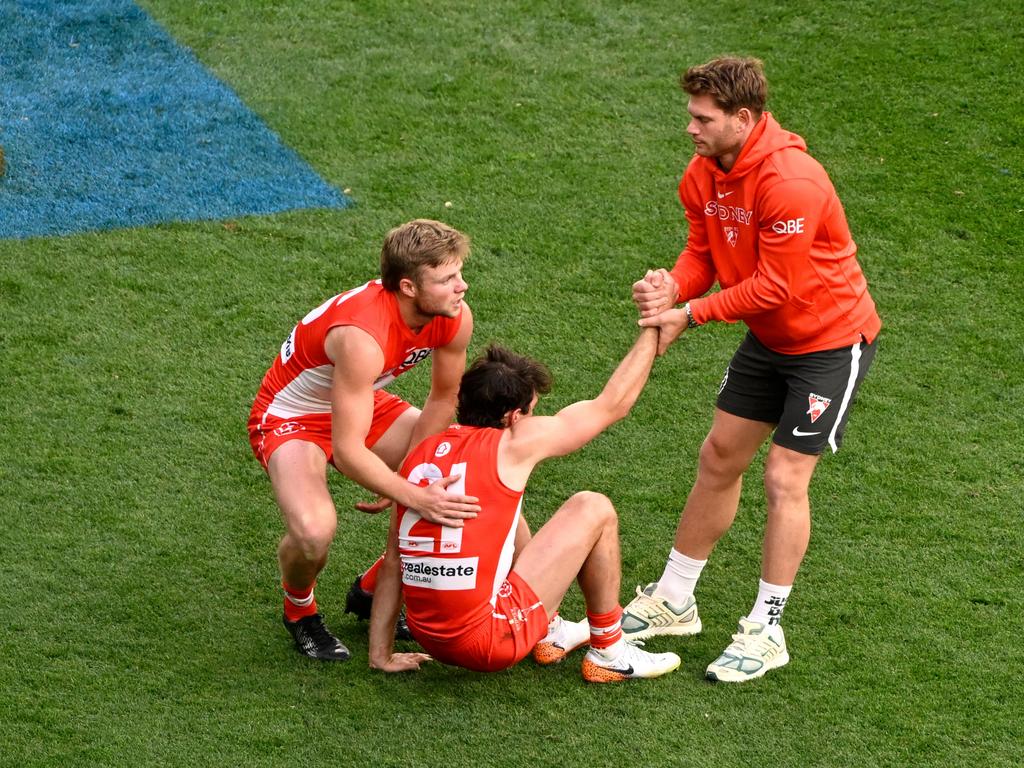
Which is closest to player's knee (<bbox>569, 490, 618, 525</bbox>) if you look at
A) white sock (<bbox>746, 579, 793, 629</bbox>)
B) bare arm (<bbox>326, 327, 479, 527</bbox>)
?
bare arm (<bbox>326, 327, 479, 527</bbox>)

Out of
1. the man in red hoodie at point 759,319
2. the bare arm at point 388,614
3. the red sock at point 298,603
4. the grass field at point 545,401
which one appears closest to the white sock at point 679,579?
the man in red hoodie at point 759,319

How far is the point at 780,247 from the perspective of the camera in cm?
416

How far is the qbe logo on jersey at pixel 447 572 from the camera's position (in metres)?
4.08

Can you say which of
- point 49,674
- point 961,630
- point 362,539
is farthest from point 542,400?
point 49,674

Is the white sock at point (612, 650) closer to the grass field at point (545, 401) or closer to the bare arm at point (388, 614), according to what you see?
the grass field at point (545, 401)

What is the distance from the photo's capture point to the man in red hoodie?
417 cm

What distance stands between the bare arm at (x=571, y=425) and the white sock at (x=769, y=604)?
82cm

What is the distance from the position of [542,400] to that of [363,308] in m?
1.83

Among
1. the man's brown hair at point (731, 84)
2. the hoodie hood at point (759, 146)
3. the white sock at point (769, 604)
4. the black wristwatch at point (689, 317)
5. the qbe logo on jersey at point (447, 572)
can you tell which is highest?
the man's brown hair at point (731, 84)

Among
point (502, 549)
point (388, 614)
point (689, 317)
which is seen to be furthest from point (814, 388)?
point (388, 614)

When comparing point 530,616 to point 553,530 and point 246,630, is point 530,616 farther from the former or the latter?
point 246,630

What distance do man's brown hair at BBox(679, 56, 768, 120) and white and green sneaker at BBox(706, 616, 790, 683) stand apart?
1.73m

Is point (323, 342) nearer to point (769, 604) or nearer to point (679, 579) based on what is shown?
point (679, 579)

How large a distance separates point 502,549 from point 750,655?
0.99m
